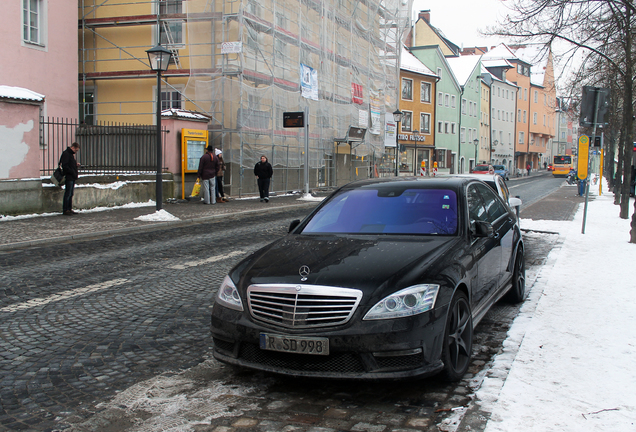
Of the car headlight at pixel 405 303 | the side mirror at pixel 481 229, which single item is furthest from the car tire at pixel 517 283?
the car headlight at pixel 405 303

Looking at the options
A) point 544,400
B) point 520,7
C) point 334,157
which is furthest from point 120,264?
point 334,157

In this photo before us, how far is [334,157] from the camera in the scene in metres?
33.9

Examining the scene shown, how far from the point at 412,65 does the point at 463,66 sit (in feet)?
50.2

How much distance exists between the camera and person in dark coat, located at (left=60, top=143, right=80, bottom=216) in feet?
51.1

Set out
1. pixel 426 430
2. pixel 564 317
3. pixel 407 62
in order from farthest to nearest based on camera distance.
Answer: pixel 407 62 < pixel 564 317 < pixel 426 430

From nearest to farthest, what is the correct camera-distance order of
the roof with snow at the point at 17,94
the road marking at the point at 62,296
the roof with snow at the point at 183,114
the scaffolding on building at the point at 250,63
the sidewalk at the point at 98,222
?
1. the road marking at the point at 62,296
2. the sidewalk at the point at 98,222
3. the roof with snow at the point at 17,94
4. the roof with snow at the point at 183,114
5. the scaffolding on building at the point at 250,63

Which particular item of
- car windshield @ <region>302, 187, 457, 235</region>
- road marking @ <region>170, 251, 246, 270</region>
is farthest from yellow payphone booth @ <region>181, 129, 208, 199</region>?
car windshield @ <region>302, 187, 457, 235</region>

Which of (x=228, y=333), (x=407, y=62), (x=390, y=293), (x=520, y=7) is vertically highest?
(x=407, y=62)

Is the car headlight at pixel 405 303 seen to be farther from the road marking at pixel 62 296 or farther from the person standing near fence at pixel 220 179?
the person standing near fence at pixel 220 179

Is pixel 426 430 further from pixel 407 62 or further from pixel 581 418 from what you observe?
pixel 407 62

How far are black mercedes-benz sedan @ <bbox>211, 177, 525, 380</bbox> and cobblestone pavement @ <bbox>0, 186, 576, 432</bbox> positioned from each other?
9.2 inches

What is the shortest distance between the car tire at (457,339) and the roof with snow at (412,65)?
2181 inches

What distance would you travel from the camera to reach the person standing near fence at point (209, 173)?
20188 mm

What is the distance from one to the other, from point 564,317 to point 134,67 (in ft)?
83.2
